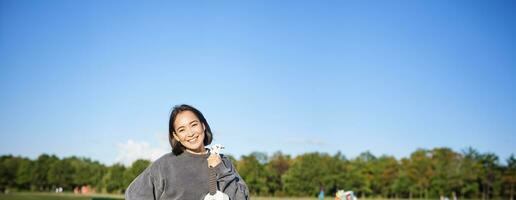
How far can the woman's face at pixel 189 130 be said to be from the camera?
4.16 meters

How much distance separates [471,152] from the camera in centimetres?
8569

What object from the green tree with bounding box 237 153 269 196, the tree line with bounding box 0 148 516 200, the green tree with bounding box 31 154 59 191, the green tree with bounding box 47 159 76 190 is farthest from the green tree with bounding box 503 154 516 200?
the green tree with bounding box 31 154 59 191

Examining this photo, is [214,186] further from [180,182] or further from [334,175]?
[334,175]

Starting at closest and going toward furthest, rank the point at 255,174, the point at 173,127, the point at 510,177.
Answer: the point at 173,127
the point at 510,177
the point at 255,174

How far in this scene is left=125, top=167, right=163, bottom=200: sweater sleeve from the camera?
4.01 meters

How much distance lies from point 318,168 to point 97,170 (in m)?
44.9

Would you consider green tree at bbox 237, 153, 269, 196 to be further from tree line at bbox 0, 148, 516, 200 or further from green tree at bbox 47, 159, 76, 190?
green tree at bbox 47, 159, 76, 190

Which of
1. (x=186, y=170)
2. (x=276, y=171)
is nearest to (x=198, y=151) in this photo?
(x=186, y=170)

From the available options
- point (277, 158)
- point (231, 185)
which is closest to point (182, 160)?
point (231, 185)

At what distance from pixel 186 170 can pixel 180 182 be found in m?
0.11

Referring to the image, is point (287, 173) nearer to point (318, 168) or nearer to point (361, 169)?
point (318, 168)

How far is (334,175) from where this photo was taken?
89.6 metres

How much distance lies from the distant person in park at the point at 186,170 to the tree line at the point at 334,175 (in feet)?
270

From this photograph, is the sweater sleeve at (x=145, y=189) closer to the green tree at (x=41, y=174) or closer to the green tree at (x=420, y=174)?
the green tree at (x=420, y=174)
